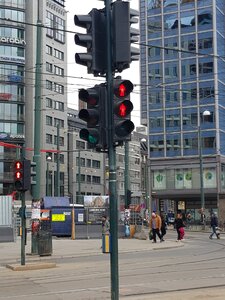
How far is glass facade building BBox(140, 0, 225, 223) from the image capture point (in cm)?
7625

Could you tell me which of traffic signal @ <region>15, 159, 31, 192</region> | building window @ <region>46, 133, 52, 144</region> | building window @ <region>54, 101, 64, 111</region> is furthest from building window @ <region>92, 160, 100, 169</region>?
traffic signal @ <region>15, 159, 31, 192</region>

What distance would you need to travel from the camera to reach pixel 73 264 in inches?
789

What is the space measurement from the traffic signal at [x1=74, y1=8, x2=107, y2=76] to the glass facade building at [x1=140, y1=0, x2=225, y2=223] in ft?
216

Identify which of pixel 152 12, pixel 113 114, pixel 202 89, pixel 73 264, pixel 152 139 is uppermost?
pixel 152 12

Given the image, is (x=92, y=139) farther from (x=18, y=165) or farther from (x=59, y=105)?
(x=59, y=105)

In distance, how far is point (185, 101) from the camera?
257ft

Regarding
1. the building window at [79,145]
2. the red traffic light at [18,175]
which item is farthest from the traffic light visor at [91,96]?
the building window at [79,145]

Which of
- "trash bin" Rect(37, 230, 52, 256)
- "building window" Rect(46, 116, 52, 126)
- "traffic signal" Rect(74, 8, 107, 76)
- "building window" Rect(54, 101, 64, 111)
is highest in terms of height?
"building window" Rect(54, 101, 64, 111)

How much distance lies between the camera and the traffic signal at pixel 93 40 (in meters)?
9.16

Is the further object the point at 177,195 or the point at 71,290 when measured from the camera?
the point at 177,195

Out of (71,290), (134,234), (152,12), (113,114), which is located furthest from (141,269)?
(152,12)

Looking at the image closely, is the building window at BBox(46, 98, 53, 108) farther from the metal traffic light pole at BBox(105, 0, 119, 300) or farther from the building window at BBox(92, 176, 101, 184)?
the metal traffic light pole at BBox(105, 0, 119, 300)

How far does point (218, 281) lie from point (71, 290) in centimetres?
370

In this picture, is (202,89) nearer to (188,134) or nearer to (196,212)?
(188,134)
